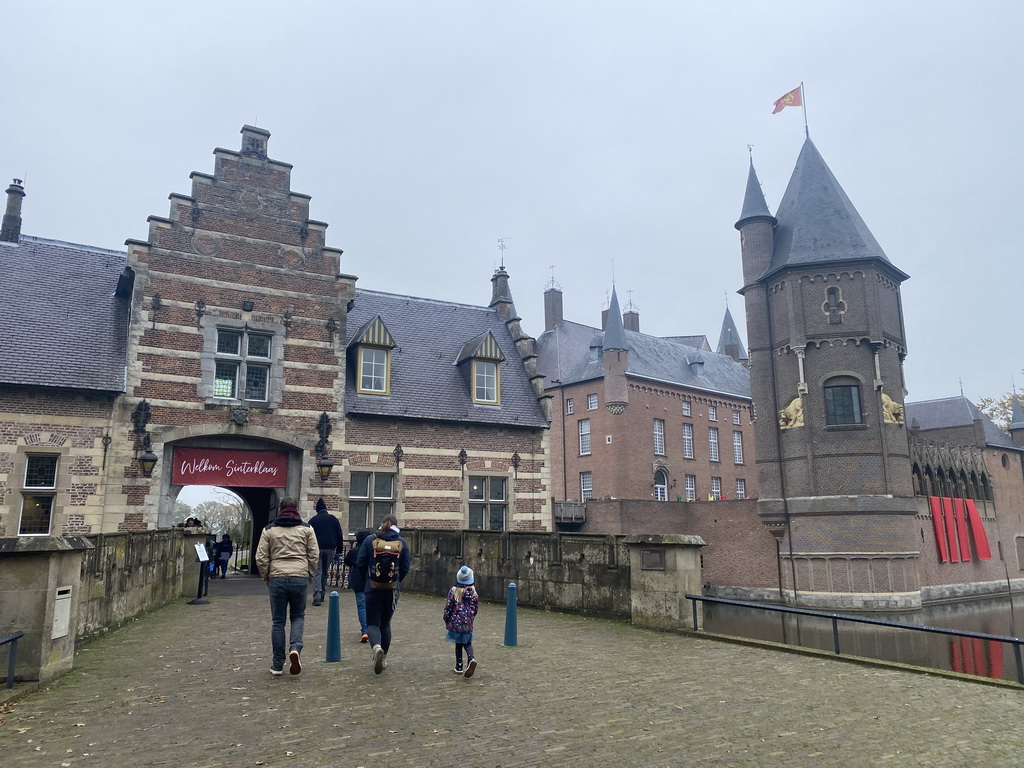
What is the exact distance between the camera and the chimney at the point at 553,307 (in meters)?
54.1

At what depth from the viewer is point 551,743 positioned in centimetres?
539

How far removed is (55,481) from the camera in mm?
17000

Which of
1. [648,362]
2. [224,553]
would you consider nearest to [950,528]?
[648,362]

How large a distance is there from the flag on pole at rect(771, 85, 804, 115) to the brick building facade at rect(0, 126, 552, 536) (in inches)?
887

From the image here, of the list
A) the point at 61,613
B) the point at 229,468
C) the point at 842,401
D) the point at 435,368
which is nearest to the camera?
the point at 61,613

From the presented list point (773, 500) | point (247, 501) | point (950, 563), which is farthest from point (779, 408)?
point (247, 501)

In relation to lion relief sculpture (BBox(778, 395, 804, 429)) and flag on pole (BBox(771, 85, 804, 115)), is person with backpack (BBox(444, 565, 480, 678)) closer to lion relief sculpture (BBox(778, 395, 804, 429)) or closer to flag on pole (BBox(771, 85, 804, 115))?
lion relief sculpture (BBox(778, 395, 804, 429))

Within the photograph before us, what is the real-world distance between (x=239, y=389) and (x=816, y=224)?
25872mm

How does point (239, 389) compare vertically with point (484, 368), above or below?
below

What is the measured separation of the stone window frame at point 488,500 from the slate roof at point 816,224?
17394 millimetres

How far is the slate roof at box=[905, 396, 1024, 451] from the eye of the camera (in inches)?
1852

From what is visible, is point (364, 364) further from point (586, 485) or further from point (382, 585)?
point (586, 485)

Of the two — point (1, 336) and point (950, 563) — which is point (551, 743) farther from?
point (950, 563)

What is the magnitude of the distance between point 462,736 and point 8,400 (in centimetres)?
1581
